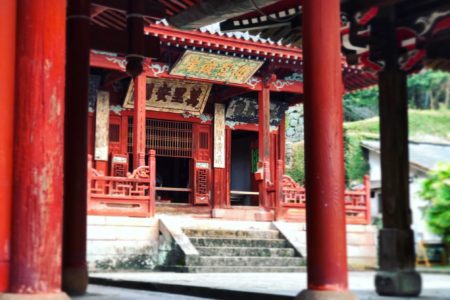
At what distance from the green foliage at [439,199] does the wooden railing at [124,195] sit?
6.15 meters

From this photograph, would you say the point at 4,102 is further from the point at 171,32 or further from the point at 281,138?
the point at 281,138

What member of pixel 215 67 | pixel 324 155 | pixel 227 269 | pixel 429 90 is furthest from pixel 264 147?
pixel 429 90

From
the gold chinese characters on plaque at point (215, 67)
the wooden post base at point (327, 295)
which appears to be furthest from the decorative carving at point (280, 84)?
the wooden post base at point (327, 295)

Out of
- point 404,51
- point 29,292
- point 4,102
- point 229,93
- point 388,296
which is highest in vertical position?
point 229,93

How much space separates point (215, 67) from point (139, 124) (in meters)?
2.41

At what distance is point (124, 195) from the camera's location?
41.3 feet

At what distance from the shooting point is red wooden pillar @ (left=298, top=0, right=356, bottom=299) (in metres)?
4.18

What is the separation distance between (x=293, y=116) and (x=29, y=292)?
1499cm

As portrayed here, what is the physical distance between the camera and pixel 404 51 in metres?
6.45

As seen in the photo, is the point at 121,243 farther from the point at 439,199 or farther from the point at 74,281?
the point at 439,199

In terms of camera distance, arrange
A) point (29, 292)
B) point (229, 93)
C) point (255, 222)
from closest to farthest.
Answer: point (29, 292), point (255, 222), point (229, 93)

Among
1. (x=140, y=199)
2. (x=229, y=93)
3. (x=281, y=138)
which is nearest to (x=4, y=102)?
(x=140, y=199)

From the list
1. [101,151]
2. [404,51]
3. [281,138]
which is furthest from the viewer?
[281,138]

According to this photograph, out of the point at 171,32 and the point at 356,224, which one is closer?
the point at 171,32
